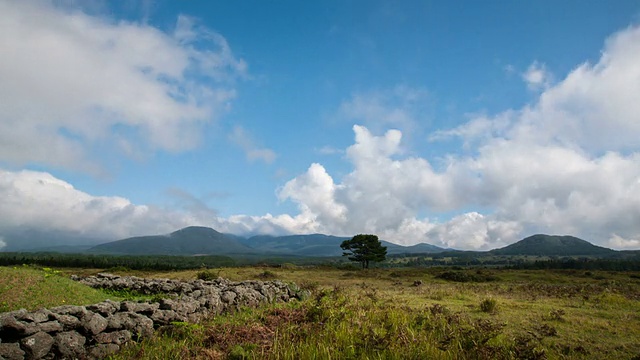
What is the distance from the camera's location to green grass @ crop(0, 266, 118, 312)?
1355cm

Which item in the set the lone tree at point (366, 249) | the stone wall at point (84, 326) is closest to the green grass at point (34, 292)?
the stone wall at point (84, 326)

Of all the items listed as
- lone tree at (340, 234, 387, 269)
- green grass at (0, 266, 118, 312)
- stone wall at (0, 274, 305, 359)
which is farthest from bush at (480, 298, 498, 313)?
lone tree at (340, 234, 387, 269)

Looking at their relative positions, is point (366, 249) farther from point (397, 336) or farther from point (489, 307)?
point (397, 336)

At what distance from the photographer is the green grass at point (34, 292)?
13555mm

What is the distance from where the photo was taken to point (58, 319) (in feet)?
31.6

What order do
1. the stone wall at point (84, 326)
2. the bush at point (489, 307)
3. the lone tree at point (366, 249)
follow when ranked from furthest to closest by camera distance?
the lone tree at point (366, 249) < the bush at point (489, 307) < the stone wall at point (84, 326)

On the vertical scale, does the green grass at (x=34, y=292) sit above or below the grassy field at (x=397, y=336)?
above

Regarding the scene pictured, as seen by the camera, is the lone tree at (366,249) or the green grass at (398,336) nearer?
the green grass at (398,336)

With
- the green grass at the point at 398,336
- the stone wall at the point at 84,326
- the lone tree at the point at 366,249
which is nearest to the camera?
the green grass at the point at 398,336

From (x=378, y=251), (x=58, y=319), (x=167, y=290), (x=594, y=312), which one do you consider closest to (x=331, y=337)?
(x=58, y=319)

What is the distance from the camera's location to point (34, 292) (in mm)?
14430

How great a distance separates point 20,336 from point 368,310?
11.0 meters

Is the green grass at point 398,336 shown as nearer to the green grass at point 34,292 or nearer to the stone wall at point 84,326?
the stone wall at point 84,326

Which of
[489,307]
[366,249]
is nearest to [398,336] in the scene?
[489,307]
